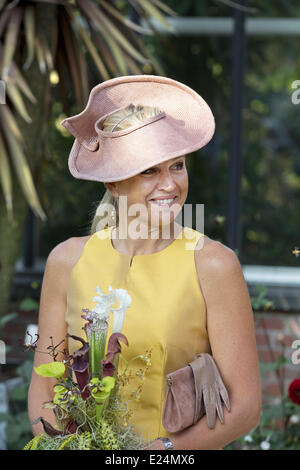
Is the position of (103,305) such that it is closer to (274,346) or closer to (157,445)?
(157,445)

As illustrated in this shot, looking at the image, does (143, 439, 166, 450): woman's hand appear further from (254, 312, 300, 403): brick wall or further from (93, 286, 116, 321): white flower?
(254, 312, 300, 403): brick wall

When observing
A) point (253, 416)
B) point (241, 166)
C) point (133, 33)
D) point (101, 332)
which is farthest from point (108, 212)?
point (241, 166)

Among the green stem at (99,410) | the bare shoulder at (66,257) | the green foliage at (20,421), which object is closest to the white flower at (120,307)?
the green stem at (99,410)

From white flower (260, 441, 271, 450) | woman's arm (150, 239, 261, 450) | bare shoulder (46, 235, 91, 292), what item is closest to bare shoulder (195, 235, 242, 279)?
woman's arm (150, 239, 261, 450)

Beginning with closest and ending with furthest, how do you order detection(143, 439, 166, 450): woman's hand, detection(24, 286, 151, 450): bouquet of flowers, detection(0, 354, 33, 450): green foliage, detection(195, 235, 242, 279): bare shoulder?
detection(24, 286, 151, 450): bouquet of flowers → detection(143, 439, 166, 450): woman's hand → detection(195, 235, 242, 279): bare shoulder → detection(0, 354, 33, 450): green foliage

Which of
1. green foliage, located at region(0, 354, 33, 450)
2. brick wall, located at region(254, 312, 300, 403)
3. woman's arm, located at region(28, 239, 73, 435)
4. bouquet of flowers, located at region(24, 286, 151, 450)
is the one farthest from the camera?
brick wall, located at region(254, 312, 300, 403)

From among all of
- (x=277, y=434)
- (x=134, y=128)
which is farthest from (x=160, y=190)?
(x=277, y=434)

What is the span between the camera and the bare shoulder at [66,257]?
1896mm

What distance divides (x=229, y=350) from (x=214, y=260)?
0.71ft

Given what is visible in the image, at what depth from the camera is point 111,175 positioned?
169cm

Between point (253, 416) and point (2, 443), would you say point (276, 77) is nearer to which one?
point (2, 443)

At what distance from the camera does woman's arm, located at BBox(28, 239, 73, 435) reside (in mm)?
1858

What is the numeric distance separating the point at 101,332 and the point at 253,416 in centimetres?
45

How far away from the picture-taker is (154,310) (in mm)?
1760
